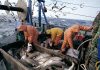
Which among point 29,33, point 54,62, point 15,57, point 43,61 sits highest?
point 29,33

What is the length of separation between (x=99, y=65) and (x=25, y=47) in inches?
194

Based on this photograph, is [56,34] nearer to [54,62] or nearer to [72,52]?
[72,52]

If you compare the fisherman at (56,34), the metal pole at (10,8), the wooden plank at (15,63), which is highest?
the metal pole at (10,8)

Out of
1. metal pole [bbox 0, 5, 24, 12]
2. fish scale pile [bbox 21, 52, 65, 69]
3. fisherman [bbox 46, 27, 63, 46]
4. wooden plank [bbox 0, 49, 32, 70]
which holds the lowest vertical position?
fish scale pile [bbox 21, 52, 65, 69]

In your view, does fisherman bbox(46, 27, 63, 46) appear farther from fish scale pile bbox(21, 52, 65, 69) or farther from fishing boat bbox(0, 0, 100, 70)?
fish scale pile bbox(21, 52, 65, 69)

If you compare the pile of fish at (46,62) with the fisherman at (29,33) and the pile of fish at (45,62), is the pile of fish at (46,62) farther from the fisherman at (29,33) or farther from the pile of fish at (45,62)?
the fisherman at (29,33)

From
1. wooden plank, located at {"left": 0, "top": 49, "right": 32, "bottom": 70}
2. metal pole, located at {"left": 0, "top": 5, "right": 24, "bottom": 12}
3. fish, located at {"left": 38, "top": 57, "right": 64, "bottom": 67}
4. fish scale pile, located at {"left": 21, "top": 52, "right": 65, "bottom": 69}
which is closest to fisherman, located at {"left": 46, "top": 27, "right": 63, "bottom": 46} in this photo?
fish scale pile, located at {"left": 21, "top": 52, "right": 65, "bottom": 69}

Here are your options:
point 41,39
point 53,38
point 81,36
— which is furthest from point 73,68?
point 41,39

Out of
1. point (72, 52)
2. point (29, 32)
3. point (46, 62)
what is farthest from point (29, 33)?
point (46, 62)

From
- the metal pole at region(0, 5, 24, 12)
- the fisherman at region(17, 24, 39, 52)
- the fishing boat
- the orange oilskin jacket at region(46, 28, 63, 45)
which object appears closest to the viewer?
the fishing boat

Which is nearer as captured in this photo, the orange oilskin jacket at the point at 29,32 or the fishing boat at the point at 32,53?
the fishing boat at the point at 32,53

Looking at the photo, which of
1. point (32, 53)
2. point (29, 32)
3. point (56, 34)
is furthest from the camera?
point (56, 34)

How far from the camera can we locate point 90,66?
370 centimetres

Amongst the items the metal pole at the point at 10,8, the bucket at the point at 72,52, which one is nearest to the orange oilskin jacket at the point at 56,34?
the bucket at the point at 72,52
